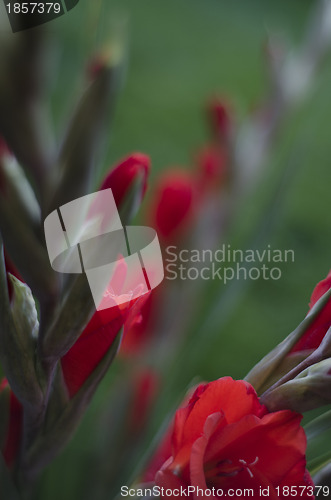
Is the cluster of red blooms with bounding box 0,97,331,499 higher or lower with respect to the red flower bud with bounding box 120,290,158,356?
higher

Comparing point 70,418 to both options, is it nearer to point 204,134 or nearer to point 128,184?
point 128,184

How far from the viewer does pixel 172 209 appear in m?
0.39

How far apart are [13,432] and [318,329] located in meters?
0.14

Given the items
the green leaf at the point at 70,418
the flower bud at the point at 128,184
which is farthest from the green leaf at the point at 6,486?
the flower bud at the point at 128,184

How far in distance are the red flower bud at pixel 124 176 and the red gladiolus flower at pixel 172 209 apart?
0.56ft

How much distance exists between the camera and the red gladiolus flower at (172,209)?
0.39m

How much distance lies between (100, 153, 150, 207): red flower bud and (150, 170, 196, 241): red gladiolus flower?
0.17m

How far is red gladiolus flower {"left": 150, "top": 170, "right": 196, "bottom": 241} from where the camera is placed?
1.27 ft

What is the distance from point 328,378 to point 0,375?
20 cm

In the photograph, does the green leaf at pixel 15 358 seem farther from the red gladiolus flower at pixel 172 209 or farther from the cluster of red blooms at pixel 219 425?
the red gladiolus flower at pixel 172 209

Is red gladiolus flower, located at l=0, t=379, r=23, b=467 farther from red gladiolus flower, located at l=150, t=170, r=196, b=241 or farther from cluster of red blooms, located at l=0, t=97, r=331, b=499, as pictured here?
red gladiolus flower, located at l=150, t=170, r=196, b=241

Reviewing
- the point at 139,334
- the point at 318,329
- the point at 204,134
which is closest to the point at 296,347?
the point at 318,329

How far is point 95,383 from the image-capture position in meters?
0.23

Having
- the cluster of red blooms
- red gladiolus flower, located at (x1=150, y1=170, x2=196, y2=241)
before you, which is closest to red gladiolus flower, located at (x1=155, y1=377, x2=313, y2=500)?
the cluster of red blooms
